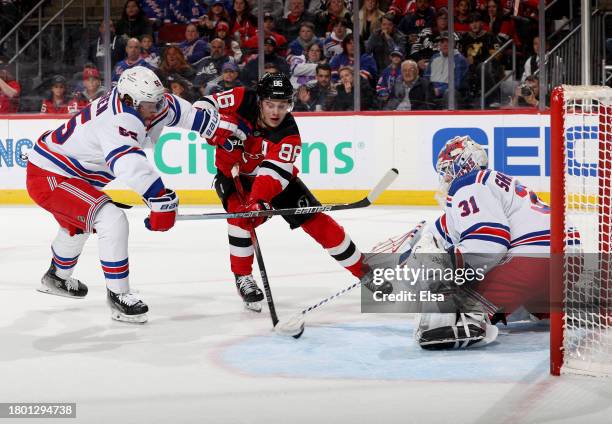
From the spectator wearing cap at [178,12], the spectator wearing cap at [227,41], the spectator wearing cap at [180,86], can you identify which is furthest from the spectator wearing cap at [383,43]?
the spectator wearing cap at [178,12]

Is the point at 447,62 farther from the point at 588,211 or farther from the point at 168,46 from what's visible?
the point at 588,211

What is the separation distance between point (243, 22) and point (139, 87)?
17.4 feet

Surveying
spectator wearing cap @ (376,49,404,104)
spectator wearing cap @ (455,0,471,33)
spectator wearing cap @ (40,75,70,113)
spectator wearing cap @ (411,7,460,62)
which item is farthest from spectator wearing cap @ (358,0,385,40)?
spectator wearing cap @ (40,75,70,113)

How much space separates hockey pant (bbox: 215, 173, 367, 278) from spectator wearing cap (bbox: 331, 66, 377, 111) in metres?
4.39

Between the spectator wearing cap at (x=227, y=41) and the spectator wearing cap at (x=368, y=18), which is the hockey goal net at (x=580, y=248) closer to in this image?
the spectator wearing cap at (x=368, y=18)

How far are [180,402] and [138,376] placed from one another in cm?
37

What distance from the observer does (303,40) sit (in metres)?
8.97

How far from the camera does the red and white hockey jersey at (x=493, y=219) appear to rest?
11.0 feet

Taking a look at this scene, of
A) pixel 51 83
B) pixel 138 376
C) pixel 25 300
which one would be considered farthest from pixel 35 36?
pixel 138 376

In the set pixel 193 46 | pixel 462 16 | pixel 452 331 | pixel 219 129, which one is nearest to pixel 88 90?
pixel 193 46

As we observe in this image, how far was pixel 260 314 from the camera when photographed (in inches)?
164

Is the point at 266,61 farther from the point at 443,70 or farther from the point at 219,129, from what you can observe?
the point at 219,129

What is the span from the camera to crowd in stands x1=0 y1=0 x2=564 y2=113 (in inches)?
337

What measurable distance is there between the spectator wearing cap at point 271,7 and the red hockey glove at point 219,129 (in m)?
4.79
